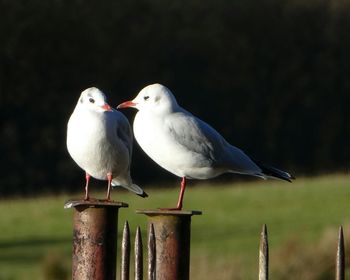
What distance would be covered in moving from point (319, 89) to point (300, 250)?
11691 mm

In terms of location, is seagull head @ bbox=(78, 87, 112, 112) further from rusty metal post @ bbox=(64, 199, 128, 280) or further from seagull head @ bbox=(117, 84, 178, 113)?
rusty metal post @ bbox=(64, 199, 128, 280)

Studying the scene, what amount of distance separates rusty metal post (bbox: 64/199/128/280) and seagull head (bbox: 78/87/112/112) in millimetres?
689

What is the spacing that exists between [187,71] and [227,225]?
18.4 ft

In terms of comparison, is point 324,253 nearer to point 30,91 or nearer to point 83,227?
point 83,227

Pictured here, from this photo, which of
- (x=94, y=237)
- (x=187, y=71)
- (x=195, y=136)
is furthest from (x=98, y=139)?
(x=187, y=71)

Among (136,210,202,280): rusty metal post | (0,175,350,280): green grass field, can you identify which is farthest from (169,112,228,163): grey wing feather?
(0,175,350,280): green grass field

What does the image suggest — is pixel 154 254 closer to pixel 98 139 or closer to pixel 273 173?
pixel 98 139

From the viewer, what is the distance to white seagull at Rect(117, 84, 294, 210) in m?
4.15

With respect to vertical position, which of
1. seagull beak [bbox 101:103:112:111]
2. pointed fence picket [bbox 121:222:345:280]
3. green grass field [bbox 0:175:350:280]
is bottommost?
pointed fence picket [bbox 121:222:345:280]

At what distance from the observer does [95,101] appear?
4.26 m

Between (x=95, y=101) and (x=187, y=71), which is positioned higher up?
(x=187, y=71)

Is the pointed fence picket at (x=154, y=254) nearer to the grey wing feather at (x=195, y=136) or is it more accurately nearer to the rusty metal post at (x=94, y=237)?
the rusty metal post at (x=94, y=237)

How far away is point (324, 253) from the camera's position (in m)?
9.78

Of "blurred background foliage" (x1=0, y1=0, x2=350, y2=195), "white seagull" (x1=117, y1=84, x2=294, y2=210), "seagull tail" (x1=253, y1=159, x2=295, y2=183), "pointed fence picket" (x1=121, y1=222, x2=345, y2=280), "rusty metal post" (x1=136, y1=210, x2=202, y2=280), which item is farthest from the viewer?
"blurred background foliage" (x1=0, y1=0, x2=350, y2=195)
